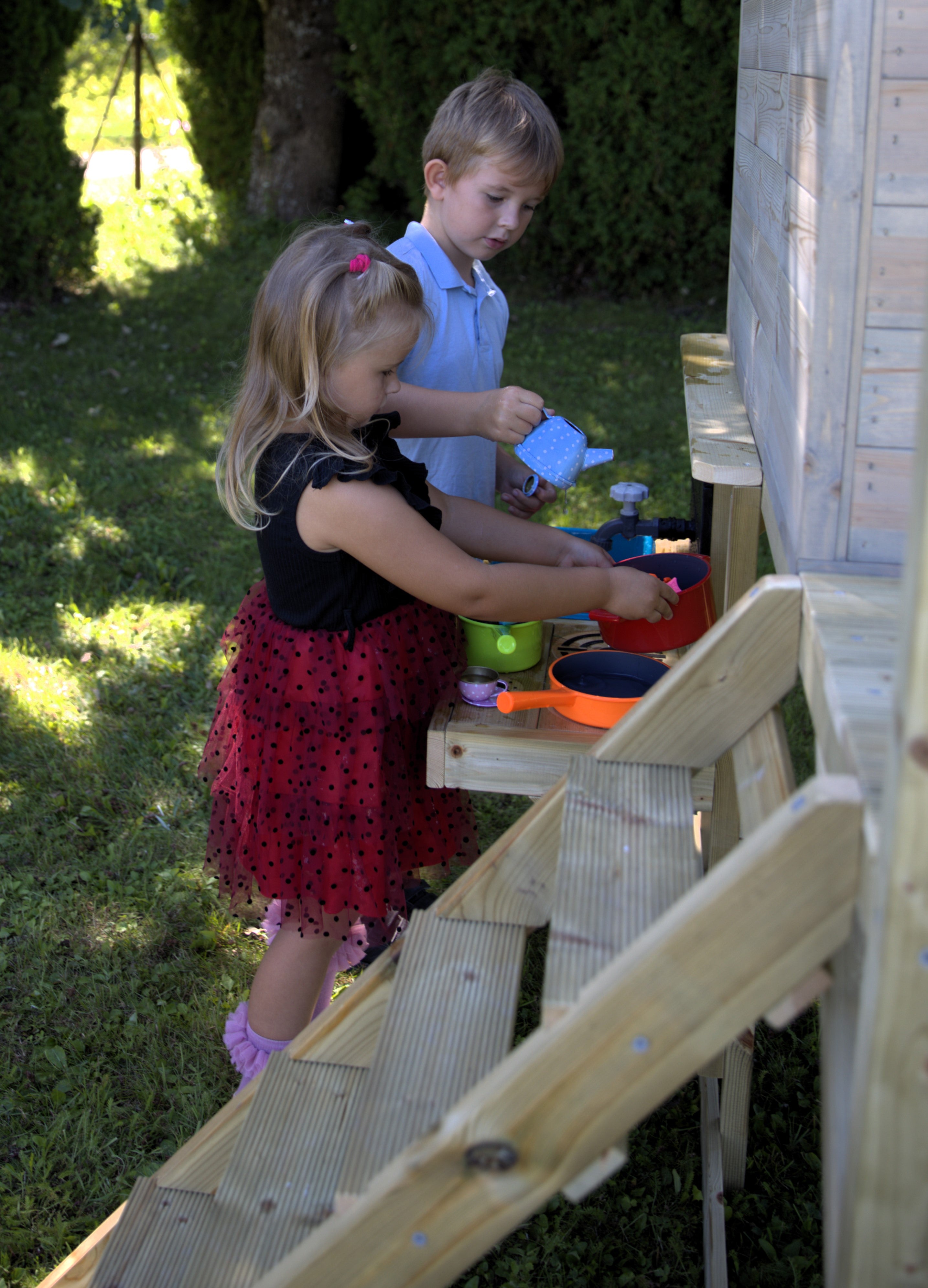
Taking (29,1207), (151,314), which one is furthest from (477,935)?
(151,314)

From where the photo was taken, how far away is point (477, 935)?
152 cm

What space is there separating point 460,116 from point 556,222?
20.5ft

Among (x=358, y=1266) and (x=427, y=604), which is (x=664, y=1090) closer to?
(x=358, y=1266)

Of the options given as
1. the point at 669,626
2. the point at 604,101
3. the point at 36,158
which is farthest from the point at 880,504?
the point at 36,158

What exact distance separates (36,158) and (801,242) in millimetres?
7545

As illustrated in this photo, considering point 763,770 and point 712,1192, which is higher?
point 763,770

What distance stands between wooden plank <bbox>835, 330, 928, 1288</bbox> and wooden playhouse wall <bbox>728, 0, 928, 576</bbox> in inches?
22.7

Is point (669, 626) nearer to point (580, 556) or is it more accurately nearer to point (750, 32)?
point (580, 556)

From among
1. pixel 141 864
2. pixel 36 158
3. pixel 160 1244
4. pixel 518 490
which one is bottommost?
pixel 141 864

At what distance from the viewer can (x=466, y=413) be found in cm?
221

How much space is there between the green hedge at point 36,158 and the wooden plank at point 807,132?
7.32 metres

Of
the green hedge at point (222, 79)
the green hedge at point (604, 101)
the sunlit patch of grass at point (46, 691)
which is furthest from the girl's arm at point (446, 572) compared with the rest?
the green hedge at point (222, 79)

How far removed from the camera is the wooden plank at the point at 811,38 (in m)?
1.42

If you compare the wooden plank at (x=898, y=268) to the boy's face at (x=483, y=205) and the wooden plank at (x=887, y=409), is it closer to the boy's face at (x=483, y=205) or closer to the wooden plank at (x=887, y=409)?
the wooden plank at (x=887, y=409)
